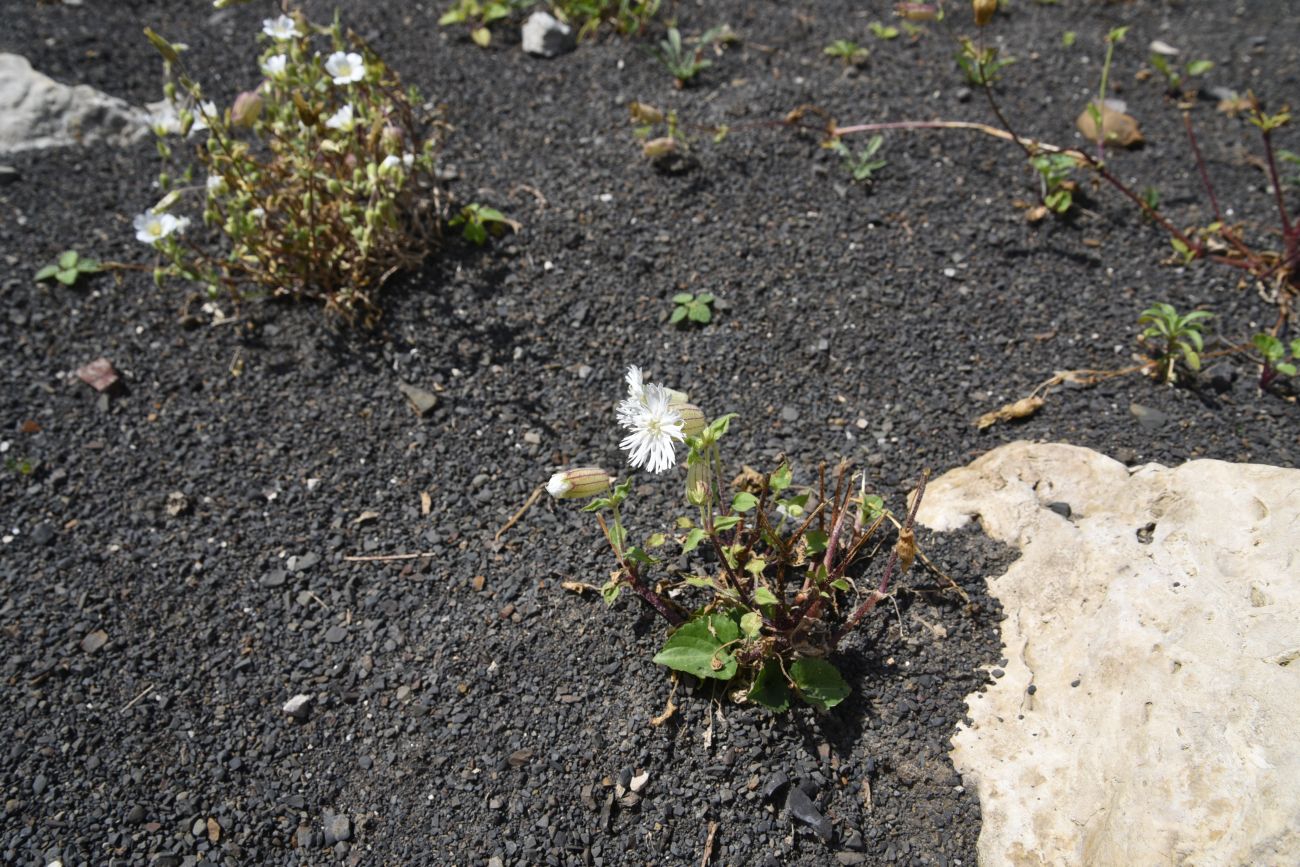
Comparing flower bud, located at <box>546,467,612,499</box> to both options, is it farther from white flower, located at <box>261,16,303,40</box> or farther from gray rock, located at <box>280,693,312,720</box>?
white flower, located at <box>261,16,303,40</box>

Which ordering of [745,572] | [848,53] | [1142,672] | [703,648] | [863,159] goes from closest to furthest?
1. [1142,672]
2. [703,648]
3. [745,572]
4. [863,159]
5. [848,53]

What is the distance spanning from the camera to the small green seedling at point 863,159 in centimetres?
304

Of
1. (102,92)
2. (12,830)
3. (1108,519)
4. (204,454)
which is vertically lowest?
(12,830)

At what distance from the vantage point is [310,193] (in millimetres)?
2545

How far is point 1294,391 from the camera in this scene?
2398mm

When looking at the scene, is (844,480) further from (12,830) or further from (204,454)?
(12,830)

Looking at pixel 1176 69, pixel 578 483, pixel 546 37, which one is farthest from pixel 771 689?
pixel 1176 69

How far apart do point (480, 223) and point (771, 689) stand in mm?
1752

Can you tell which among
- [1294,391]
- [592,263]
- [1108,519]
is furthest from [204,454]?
[1294,391]

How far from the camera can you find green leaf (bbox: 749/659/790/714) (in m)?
1.83

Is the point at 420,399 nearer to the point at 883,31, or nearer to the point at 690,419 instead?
the point at 690,419

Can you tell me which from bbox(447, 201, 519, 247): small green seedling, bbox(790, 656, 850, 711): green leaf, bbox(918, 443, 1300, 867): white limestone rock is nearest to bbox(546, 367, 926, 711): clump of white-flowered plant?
bbox(790, 656, 850, 711): green leaf

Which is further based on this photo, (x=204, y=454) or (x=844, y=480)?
(x=204, y=454)

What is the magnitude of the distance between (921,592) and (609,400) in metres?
0.98
